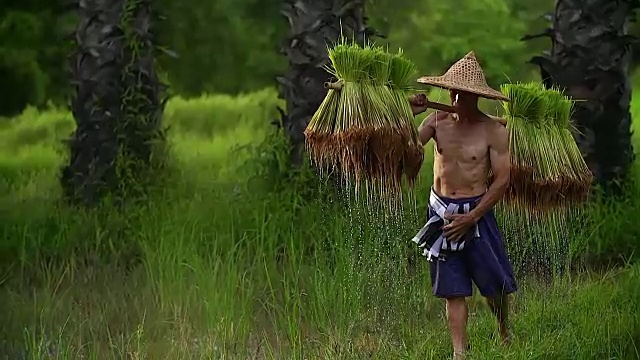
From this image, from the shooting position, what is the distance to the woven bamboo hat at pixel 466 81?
311cm

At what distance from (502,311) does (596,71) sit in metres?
2.14

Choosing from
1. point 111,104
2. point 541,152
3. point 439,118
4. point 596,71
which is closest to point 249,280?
point 439,118

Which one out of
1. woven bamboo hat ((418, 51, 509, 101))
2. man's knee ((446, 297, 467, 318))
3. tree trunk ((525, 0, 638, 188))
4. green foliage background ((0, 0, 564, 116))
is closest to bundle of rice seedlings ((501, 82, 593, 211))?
woven bamboo hat ((418, 51, 509, 101))

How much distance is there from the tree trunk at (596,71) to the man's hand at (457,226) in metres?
2.06

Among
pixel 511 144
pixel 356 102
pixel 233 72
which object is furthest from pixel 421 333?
pixel 233 72

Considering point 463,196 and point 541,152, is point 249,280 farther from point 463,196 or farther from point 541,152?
point 541,152

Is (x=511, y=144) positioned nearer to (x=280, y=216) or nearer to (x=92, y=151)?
(x=280, y=216)

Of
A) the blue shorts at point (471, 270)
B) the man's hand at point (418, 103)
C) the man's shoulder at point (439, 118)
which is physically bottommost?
the blue shorts at point (471, 270)

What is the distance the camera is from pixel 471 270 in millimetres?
3256

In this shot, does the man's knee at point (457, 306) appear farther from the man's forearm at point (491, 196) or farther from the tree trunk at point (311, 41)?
the tree trunk at point (311, 41)

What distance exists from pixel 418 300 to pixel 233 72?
271 centimetres

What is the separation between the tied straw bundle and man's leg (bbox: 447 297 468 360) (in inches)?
17.6

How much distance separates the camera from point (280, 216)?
16.3ft

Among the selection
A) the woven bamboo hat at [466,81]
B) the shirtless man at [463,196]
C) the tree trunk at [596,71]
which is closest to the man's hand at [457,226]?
the shirtless man at [463,196]
